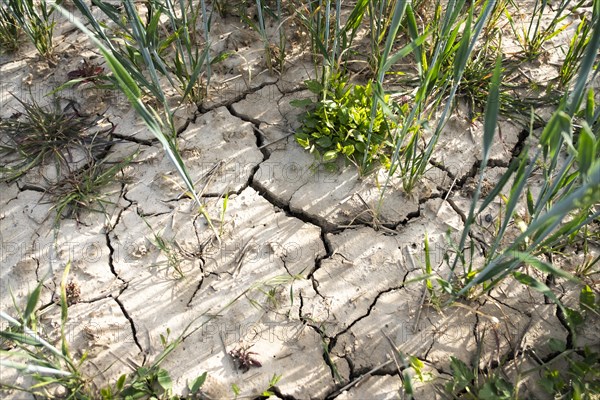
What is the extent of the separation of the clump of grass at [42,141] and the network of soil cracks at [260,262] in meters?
0.05

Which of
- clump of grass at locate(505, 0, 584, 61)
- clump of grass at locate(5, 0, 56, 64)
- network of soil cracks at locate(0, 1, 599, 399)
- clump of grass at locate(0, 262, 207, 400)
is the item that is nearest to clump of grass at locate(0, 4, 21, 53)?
clump of grass at locate(5, 0, 56, 64)

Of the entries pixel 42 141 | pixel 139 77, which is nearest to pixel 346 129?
pixel 139 77

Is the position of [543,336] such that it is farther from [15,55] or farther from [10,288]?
[15,55]

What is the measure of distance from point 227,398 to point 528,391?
108 cm

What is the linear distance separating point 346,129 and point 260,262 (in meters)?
0.70

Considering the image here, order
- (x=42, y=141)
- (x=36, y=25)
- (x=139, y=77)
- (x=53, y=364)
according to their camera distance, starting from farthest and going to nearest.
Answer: (x=36, y=25)
(x=42, y=141)
(x=139, y=77)
(x=53, y=364)

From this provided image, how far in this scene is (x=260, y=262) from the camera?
87.1 inches

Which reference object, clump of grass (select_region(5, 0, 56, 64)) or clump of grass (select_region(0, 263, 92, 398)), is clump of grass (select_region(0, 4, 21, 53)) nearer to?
clump of grass (select_region(5, 0, 56, 64))

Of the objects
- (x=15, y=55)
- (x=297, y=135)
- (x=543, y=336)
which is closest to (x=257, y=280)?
(x=297, y=135)

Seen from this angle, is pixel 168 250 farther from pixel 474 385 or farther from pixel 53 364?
pixel 474 385

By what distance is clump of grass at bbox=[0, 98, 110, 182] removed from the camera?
246 cm

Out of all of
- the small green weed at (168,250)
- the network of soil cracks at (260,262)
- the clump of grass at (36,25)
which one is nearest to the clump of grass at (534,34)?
the network of soil cracks at (260,262)

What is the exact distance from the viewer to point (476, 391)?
1.86m

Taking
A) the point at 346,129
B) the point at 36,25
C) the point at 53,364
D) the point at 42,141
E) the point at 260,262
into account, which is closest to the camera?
the point at 53,364
